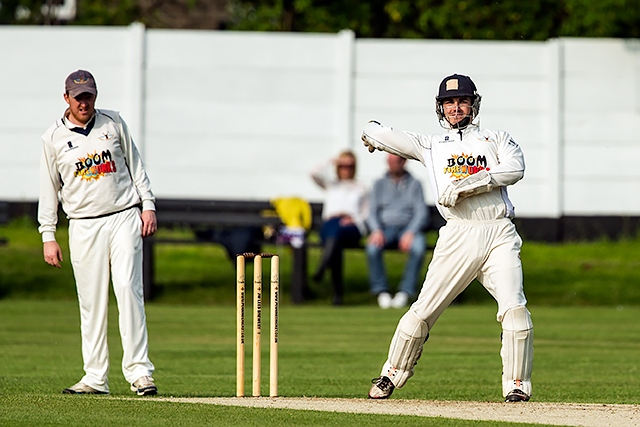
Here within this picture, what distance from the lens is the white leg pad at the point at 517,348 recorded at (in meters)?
7.71

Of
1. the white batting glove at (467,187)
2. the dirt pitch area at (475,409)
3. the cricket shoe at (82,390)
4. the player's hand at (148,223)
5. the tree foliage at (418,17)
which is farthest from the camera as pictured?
the tree foliage at (418,17)

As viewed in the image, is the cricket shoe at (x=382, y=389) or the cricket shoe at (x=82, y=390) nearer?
the cricket shoe at (x=382, y=389)

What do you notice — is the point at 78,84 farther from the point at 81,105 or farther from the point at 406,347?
the point at 406,347

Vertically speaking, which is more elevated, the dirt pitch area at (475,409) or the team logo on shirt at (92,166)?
the team logo on shirt at (92,166)

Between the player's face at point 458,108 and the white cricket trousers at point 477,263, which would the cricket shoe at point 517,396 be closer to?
the white cricket trousers at point 477,263

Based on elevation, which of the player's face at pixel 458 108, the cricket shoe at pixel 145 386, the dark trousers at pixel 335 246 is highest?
the player's face at pixel 458 108

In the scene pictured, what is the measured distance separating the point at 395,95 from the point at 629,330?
760cm

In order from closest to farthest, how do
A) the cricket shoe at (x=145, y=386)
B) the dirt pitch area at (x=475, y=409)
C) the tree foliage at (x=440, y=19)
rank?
the dirt pitch area at (x=475, y=409) < the cricket shoe at (x=145, y=386) < the tree foliage at (x=440, y=19)

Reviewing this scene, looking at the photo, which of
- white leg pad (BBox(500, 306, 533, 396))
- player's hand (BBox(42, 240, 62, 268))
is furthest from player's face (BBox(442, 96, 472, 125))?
player's hand (BBox(42, 240, 62, 268))

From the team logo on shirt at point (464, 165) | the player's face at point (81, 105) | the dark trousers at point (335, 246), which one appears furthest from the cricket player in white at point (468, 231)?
the dark trousers at point (335, 246)

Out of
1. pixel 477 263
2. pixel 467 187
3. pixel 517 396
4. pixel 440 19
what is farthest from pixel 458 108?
pixel 440 19

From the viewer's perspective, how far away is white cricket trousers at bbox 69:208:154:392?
825 cm

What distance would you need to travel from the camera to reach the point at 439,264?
7.84 metres

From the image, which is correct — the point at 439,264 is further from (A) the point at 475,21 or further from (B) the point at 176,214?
(A) the point at 475,21
